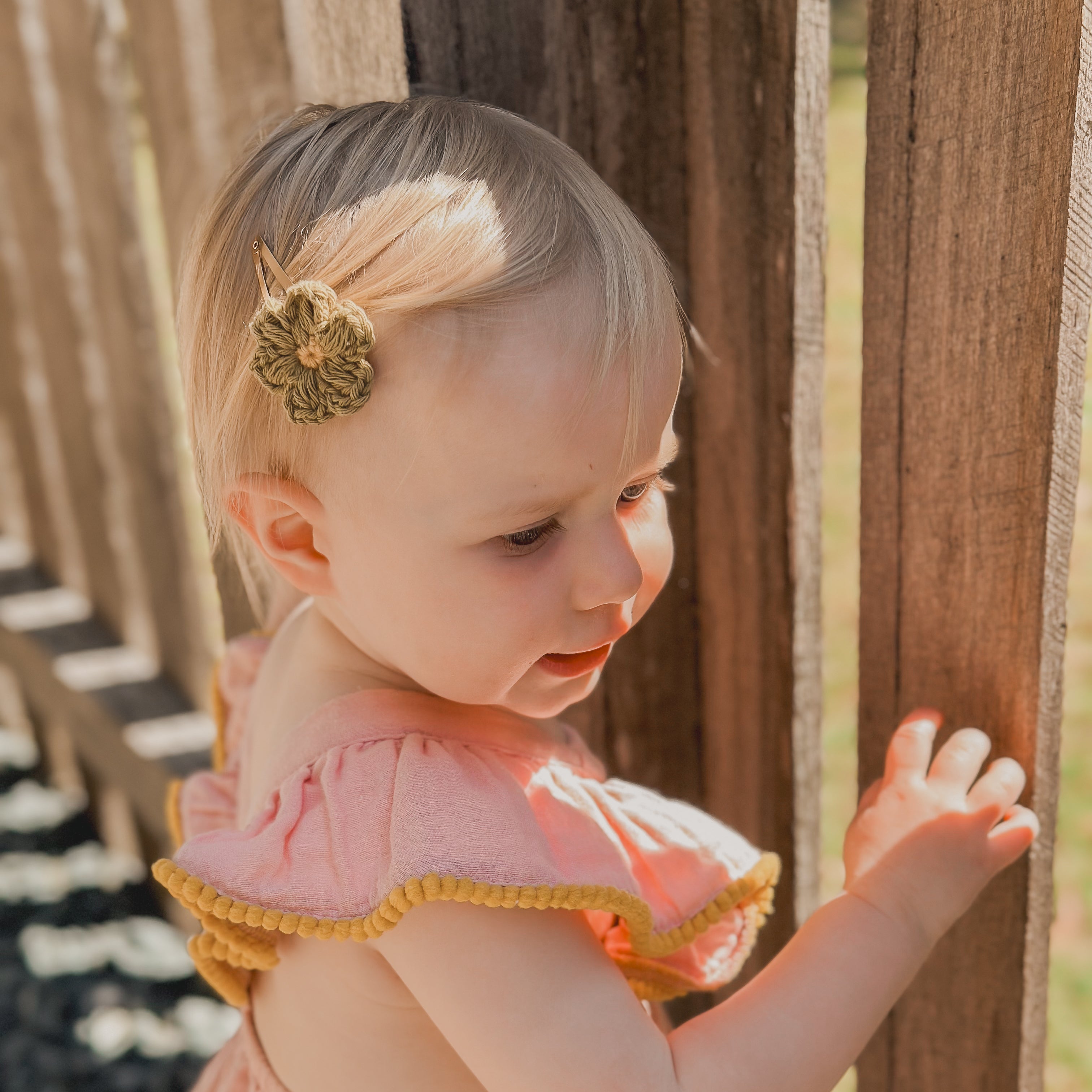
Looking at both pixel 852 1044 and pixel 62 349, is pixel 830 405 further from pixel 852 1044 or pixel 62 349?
pixel 852 1044

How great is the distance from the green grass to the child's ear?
65 cm

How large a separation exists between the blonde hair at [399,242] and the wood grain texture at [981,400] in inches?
11.2

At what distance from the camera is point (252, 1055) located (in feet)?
4.77

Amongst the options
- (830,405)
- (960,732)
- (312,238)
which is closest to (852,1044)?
(960,732)

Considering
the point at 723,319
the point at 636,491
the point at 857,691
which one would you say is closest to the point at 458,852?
the point at 636,491

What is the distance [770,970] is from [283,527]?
68 cm

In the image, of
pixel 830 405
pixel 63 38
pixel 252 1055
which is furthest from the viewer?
pixel 830 405

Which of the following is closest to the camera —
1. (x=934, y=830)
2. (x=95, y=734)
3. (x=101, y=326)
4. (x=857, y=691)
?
(x=934, y=830)

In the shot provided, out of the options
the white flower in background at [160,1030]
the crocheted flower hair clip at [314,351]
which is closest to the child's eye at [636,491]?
the crocheted flower hair clip at [314,351]

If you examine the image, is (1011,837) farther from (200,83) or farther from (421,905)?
Result: (200,83)

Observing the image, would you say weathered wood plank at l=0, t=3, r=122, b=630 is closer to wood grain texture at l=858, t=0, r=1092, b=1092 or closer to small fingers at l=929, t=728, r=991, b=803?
wood grain texture at l=858, t=0, r=1092, b=1092

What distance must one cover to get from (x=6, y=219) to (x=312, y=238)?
7.36 ft

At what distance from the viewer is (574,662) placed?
3.95 feet

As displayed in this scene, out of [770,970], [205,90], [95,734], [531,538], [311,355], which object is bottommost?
[95,734]
